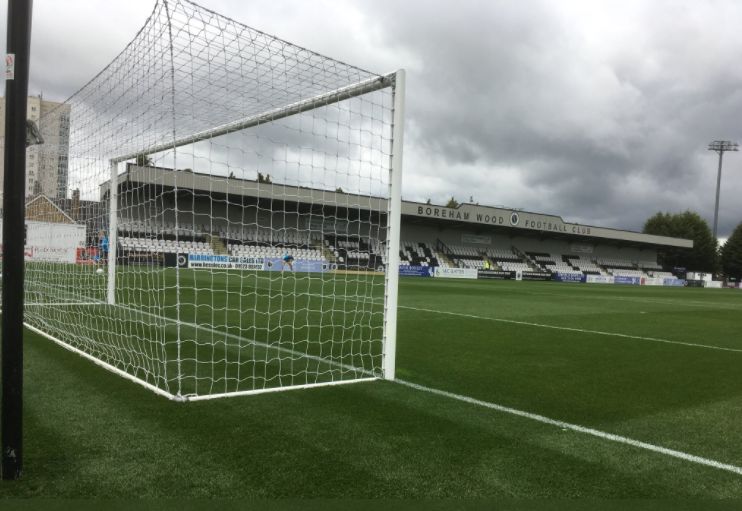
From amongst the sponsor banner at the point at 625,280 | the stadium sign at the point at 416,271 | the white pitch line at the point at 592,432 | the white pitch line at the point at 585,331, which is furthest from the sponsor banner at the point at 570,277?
the white pitch line at the point at 592,432

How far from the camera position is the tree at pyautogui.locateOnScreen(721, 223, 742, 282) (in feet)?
235

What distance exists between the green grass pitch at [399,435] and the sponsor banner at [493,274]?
38793mm

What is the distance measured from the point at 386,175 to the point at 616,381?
3449mm

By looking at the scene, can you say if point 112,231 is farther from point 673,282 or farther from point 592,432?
point 673,282

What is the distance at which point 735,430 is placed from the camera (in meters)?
4.31

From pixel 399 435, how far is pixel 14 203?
2790mm

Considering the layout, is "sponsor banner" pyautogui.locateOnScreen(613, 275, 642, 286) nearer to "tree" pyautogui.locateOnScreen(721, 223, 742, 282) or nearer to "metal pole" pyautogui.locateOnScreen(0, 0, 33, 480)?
"tree" pyautogui.locateOnScreen(721, 223, 742, 282)

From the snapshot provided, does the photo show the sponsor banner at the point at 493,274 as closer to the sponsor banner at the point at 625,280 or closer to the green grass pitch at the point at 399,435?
the sponsor banner at the point at 625,280

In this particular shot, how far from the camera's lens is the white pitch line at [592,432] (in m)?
3.53

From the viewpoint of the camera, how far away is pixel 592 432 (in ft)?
13.5

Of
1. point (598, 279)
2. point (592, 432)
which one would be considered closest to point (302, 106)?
A: point (592, 432)

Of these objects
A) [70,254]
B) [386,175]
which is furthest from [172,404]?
[70,254]

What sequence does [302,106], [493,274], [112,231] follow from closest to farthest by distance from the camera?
[302,106] → [112,231] → [493,274]

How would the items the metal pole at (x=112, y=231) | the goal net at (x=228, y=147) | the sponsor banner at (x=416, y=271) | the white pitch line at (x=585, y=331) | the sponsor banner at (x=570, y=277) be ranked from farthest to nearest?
1. the sponsor banner at (x=570, y=277)
2. the sponsor banner at (x=416, y=271)
3. the metal pole at (x=112, y=231)
4. the white pitch line at (x=585, y=331)
5. the goal net at (x=228, y=147)
